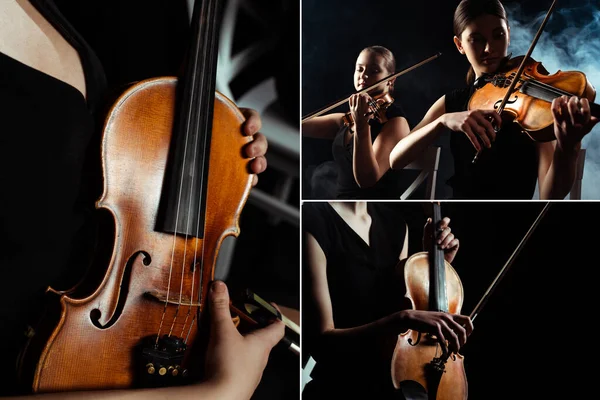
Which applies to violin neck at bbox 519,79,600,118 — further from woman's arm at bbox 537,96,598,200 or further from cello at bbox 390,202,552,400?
cello at bbox 390,202,552,400

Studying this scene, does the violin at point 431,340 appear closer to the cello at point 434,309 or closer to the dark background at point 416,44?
the cello at point 434,309

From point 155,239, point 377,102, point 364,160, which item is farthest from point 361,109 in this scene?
point 155,239

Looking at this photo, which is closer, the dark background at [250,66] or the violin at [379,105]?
the dark background at [250,66]

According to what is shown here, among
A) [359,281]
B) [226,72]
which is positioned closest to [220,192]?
[226,72]

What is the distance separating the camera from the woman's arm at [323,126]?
5.42 feet

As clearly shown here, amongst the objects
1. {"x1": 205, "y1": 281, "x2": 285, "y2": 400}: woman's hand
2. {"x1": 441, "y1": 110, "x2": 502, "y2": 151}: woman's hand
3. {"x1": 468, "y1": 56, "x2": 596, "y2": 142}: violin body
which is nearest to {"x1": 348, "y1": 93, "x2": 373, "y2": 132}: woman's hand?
{"x1": 441, "y1": 110, "x2": 502, "y2": 151}: woman's hand

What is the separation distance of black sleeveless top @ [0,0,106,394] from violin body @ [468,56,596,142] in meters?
1.22

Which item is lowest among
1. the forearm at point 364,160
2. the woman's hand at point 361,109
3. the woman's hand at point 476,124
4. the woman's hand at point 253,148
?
the woman's hand at point 253,148

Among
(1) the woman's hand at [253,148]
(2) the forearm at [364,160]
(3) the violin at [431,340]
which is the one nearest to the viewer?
(1) the woman's hand at [253,148]

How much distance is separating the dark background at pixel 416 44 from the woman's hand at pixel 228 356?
2.25 ft

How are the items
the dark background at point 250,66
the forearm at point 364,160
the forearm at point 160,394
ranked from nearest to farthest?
the forearm at point 160,394, the dark background at point 250,66, the forearm at point 364,160

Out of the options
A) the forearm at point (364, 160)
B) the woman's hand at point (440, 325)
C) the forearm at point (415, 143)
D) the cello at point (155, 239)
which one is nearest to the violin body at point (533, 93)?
the forearm at point (415, 143)

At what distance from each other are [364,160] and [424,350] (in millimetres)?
640

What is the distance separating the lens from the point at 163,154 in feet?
3.32
